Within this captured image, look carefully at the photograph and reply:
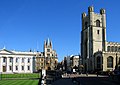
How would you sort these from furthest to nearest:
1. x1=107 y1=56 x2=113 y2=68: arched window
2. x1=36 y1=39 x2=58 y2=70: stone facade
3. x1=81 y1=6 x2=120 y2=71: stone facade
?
x1=36 y1=39 x2=58 y2=70: stone facade → x1=81 y1=6 x2=120 y2=71: stone facade → x1=107 y1=56 x2=113 y2=68: arched window

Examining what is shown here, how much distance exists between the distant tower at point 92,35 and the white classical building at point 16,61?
77.5 ft

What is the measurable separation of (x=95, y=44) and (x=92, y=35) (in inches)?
158

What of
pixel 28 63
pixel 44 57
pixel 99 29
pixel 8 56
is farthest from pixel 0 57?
pixel 99 29

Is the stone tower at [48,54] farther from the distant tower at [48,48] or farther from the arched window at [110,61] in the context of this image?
the arched window at [110,61]

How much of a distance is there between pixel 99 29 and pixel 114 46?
1037 cm

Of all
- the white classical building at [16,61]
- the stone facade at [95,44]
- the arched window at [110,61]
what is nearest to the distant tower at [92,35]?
the stone facade at [95,44]

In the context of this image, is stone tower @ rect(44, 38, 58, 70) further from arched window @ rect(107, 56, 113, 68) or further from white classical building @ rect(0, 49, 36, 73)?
arched window @ rect(107, 56, 113, 68)

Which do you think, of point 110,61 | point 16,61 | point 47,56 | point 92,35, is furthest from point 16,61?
point 110,61

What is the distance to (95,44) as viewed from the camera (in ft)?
366

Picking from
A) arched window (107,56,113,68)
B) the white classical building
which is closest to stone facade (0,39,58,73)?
the white classical building

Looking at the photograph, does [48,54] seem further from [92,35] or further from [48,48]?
[92,35]

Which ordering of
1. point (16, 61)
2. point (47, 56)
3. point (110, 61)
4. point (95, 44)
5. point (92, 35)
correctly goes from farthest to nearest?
1. point (47, 56)
2. point (92, 35)
3. point (95, 44)
4. point (16, 61)
5. point (110, 61)

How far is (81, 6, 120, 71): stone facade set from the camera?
102 meters

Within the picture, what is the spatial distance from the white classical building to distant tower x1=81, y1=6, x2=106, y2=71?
2363 centimetres
